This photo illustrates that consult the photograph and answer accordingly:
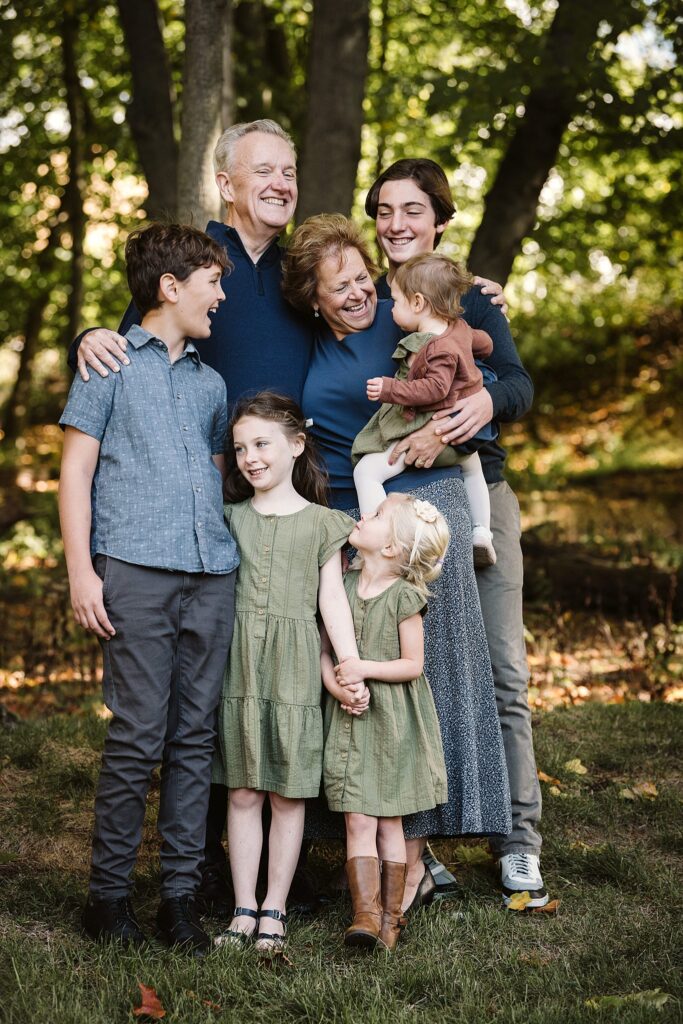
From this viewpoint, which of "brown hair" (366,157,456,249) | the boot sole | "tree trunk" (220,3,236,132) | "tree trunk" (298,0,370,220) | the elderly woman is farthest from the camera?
"tree trunk" (298,0,370,220)

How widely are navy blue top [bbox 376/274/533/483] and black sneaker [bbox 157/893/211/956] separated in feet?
5.80

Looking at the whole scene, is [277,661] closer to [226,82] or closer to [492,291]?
[492,291]

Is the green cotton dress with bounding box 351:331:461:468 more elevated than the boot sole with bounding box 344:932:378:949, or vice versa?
the green cotton dress with bounding box 351:331:461:468

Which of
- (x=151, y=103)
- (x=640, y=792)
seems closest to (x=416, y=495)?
(x=640, y=792)

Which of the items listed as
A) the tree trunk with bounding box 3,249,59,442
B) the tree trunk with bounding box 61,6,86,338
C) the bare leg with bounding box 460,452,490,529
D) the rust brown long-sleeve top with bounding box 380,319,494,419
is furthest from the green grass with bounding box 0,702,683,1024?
the tree trunk with bounding box 3,249,59,442

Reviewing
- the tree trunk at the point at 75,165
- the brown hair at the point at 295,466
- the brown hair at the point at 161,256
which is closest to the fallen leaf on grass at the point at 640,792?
the brown hair at the point at 295,466

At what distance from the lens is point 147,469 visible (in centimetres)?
322

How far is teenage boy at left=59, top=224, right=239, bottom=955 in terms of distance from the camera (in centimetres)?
318

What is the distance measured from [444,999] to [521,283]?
1431cm

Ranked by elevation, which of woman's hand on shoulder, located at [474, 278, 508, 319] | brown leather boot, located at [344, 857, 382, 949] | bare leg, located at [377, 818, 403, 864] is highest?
woman's hand on shoulder, located at [474, 278, 508, 319]

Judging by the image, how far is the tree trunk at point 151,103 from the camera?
719 centimetres

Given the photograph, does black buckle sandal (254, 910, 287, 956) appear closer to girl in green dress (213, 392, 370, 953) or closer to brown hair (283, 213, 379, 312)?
girl in green dress (213, 392, 370, 953)

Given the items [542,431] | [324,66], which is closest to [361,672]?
[324,66]

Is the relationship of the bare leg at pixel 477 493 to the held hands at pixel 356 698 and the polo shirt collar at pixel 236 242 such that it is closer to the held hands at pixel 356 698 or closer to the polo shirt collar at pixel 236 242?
the held hands at pixel 356 698
